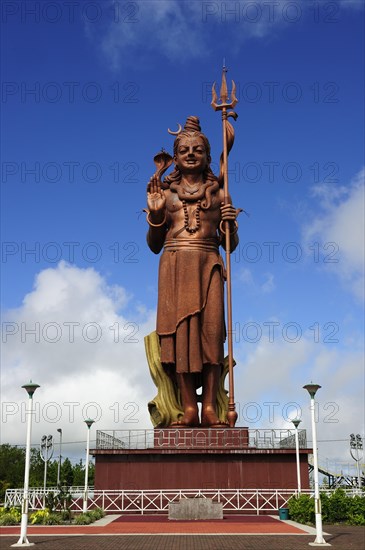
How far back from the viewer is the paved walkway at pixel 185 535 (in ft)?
35.8

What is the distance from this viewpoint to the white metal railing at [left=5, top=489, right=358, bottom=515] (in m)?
17.2

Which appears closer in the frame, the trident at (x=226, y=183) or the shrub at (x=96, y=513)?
the shrub at (x=96, y=513)

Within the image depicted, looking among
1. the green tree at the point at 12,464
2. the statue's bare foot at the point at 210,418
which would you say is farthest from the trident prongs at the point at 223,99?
the green tree at the point at 12,464

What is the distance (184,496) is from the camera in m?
17.3

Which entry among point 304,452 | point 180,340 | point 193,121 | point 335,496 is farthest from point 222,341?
point 193,121

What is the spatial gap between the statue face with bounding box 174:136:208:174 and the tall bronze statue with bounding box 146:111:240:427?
3cm

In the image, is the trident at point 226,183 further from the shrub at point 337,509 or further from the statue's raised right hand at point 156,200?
the shrub at point 337,509

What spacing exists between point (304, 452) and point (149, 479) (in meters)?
4.36

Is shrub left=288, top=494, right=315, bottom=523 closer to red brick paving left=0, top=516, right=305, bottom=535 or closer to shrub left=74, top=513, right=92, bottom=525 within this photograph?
red brick paving left=0, top=516, right=305, bottom=535

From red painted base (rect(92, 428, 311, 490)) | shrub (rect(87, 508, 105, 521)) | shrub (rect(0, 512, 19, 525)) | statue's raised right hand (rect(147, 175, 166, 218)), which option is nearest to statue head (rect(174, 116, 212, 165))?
statue's raised right hand (rect(147, 175, 166, 218))

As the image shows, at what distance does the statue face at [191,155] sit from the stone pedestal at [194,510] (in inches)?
396

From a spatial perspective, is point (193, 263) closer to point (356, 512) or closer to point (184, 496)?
point (184, 496)

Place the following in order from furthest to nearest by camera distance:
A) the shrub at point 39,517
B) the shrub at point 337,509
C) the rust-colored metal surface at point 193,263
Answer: the rust-colored metal surface at point 193,263, the shrub at point 39,517, the shrub at point 337,509

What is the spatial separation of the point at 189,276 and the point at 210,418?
13.9 feet
